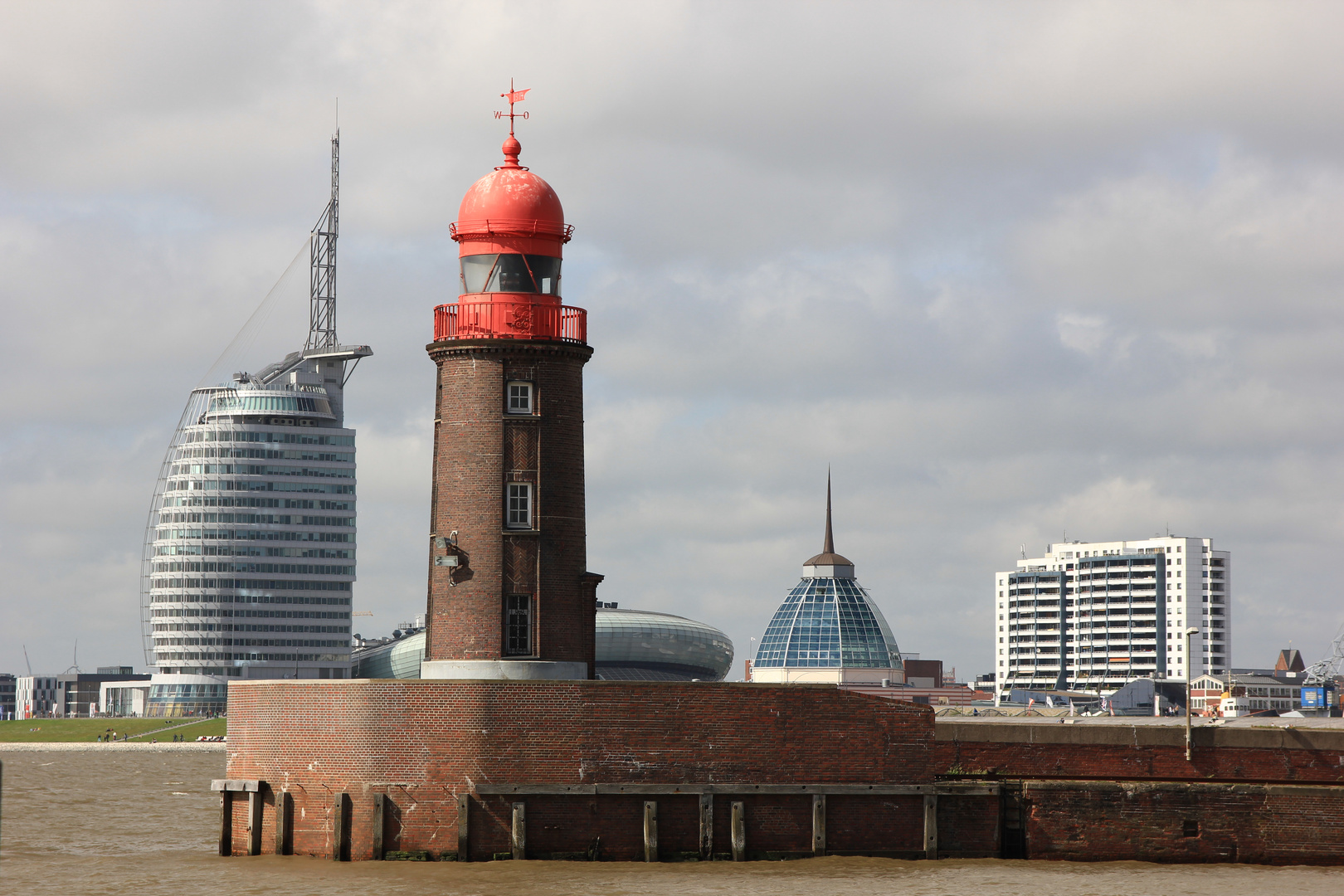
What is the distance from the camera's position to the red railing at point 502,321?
1433 inches

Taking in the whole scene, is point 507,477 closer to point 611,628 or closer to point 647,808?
point 647,808

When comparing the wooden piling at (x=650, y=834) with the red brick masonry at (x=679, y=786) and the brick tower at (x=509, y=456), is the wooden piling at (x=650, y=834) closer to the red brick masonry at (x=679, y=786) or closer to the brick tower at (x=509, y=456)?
the red brick masonry at (x=679, y=786)

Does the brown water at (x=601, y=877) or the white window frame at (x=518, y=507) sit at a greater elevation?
the white window frame at (x=518, y=507)

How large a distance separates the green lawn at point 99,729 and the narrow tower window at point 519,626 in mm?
144612

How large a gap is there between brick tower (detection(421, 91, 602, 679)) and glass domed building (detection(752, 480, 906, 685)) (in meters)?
137

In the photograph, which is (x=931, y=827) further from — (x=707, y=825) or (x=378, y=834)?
(x=378, y=834)

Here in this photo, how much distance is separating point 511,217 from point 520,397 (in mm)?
3991

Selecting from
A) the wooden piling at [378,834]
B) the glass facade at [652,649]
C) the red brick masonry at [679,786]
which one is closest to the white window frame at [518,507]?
the red brick masonry at [679,786]

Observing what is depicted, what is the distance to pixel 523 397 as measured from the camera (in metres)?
36.3

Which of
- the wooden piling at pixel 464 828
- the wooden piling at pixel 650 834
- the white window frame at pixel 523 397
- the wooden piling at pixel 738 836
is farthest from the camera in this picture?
the white window frame at pixel 523 397

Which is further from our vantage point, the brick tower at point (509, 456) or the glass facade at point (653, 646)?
the glass facade at point (653, 646)

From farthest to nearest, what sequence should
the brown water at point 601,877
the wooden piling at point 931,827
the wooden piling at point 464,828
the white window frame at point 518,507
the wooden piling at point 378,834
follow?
the white window frame at point 518,507 → the wooden piling at point 931,827 → the wooden piling at point 378,834 → the wooden piling at point 464,828 → the brown water at point 601,877

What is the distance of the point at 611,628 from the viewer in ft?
550

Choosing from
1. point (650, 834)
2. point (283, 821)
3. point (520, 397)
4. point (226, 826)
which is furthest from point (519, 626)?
point (226, 826)
